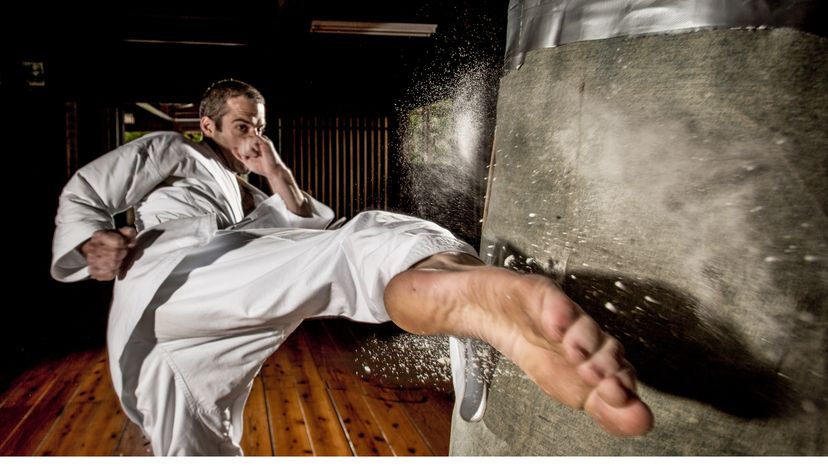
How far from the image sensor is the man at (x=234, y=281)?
715mm

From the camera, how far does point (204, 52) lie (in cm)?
423

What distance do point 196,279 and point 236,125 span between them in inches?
24.9

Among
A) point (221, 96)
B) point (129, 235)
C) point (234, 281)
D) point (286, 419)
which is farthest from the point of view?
point (286, 419)

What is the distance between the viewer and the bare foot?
602 mm

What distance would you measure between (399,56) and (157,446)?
11.7 ft

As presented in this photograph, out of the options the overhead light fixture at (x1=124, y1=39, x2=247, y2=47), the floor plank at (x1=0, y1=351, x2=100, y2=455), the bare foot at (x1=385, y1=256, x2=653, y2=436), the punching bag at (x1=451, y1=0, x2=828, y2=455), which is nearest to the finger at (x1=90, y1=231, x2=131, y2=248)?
the bare foot at (x1=385, y1=256, x2=653, y2=436)

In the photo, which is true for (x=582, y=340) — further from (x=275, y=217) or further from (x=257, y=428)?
(x=257, y=428)

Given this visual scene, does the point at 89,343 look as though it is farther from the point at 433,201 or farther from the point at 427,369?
the point at 433,201

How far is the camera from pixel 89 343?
3.89 meters

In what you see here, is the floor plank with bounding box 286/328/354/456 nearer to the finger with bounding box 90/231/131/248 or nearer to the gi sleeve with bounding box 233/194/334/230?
the gi sleeve with bounding box 233/194/334/230

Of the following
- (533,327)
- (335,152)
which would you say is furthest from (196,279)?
(335,152)

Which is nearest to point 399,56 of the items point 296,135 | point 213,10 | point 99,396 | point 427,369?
point 296,135

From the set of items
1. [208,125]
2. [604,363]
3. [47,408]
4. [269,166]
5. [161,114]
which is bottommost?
[47,408]

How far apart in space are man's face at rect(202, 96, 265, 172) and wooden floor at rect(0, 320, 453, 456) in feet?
4.40
